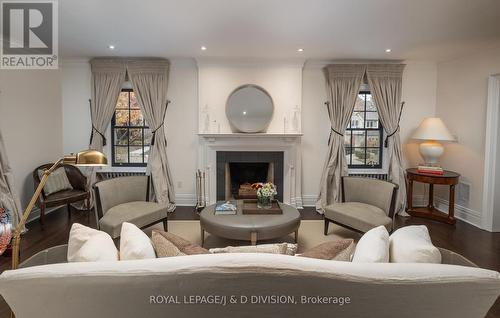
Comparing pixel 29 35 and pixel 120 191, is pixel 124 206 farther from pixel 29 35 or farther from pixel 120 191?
pixel 29 35

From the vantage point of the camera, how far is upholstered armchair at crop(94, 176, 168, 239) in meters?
3.17

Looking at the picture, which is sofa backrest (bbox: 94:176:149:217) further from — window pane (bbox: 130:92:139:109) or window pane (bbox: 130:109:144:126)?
window pane (bbox: 130:92:139:109)

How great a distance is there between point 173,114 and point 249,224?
2.87 meters

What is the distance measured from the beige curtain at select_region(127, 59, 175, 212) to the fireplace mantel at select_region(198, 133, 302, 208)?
64cm

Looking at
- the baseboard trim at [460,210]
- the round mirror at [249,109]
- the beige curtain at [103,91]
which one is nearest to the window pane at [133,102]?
the beige curtain at [103,91]

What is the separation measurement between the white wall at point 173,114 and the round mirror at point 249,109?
692 mm

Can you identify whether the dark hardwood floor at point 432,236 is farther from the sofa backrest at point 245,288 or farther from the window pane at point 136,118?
the sofa backrest at point 245,288

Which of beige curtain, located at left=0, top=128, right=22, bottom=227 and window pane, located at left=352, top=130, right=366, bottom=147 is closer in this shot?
beige curtain, located at left=0, top=128, right=22, bottom=227

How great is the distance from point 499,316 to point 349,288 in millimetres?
1877

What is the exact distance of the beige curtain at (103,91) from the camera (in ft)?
16.0

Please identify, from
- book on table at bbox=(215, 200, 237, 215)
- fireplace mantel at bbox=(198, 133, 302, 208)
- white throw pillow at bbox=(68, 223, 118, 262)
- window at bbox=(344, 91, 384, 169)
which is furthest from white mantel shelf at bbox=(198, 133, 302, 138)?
white throw pillow at bbox=(68, 223, 118, 262)

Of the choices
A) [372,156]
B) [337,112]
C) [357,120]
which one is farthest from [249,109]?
[372,156]

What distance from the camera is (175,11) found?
2.92 metres

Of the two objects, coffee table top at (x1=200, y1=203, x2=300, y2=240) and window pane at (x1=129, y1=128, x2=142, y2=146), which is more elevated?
window pane at (x1=129, y1=128, x2=142, y2=146)
